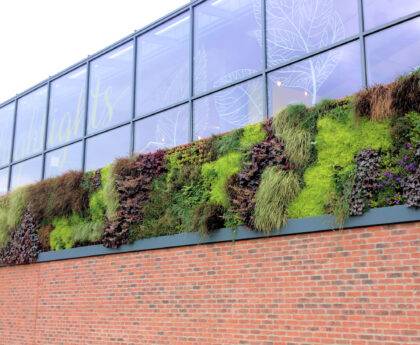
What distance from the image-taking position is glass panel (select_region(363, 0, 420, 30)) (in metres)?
7.88

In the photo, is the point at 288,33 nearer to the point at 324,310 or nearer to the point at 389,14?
the point at 389,14

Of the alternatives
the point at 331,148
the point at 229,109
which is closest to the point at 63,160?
the point at 229,109

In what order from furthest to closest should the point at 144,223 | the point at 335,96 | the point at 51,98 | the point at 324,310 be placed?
the point at 51,98, the point at 144,223, the point at 335,96, the point at 324,310

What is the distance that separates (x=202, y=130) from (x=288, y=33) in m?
2.33

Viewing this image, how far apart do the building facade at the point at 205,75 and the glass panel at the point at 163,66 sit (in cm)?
2

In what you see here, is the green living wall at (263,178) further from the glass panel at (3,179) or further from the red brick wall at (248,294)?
the glass panel at (3,179)

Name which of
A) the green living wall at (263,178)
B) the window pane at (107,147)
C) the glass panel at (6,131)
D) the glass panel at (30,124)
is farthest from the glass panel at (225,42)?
the glass panel at (6,131)

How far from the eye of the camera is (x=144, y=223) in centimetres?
1005

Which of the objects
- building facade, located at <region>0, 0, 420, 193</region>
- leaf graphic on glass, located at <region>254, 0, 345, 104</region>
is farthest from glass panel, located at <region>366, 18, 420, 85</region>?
leaf graphic on glass, located at <region>254, 0, 345, 104</region>

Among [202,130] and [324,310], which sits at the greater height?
[202,130]

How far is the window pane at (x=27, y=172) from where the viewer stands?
47.1 feet

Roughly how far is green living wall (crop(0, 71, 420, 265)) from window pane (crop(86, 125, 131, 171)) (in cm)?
76

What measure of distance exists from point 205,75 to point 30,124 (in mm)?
6407

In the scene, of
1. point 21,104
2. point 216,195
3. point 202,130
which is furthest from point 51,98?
point 216,195
